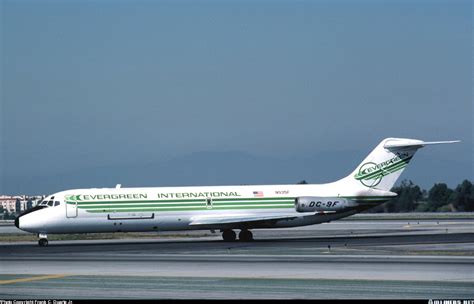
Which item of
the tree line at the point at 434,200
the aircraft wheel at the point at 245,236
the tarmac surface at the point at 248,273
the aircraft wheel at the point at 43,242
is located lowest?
the tarmac surface at the point at 248,273

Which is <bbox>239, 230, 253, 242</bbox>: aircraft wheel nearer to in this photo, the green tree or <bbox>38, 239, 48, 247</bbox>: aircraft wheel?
<bbox>38, 239, 48, 247</bbox>: aircraft wheel

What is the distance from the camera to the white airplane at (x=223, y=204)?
185 ft

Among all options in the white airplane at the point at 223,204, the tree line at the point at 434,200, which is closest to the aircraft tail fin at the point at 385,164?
the white airplane at the point at 223,204

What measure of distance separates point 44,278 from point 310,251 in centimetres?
1581

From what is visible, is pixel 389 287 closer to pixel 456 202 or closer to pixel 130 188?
pixel 130 188

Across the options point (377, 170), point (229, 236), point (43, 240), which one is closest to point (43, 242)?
point (43, 240)

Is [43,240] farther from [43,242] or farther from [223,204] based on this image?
[223,204]

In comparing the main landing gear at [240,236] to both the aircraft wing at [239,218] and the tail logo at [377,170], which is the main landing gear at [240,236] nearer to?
the aircraft wing at [239,218]

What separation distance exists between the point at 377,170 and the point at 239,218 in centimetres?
944

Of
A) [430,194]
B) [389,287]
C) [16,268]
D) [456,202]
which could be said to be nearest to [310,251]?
[16,268]

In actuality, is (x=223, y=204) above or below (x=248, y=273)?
above

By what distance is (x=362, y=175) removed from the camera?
195 feet

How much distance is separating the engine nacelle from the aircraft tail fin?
154cm

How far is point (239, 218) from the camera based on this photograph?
189 ft
